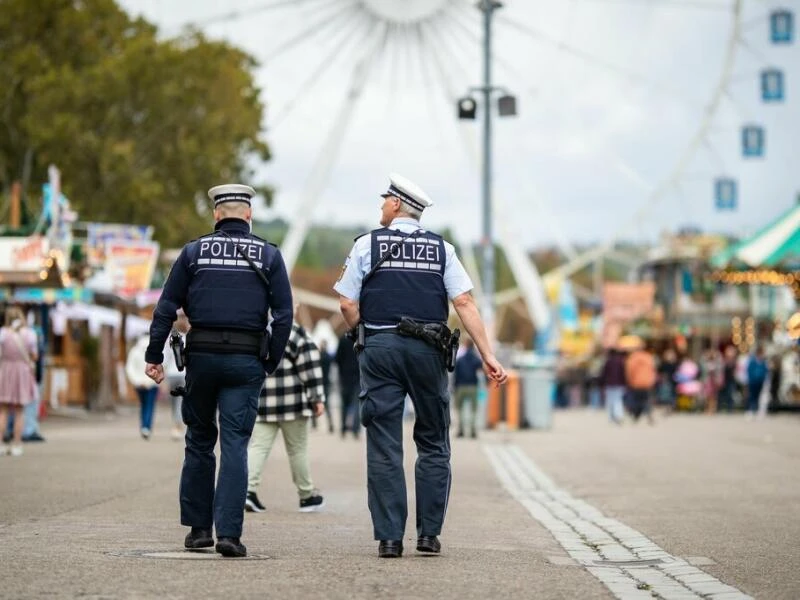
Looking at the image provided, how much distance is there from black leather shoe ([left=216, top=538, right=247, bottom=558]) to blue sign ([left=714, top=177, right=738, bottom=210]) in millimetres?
44022

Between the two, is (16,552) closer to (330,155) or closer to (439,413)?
(439,413)

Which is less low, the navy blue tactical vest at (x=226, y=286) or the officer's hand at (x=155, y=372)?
the navy blue tactical vest at (x=226, y=286)

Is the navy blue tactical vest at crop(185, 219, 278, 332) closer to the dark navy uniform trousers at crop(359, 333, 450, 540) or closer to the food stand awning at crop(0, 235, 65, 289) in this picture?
the dark navy uniform trousers at crop(359, 333, 450, 540)

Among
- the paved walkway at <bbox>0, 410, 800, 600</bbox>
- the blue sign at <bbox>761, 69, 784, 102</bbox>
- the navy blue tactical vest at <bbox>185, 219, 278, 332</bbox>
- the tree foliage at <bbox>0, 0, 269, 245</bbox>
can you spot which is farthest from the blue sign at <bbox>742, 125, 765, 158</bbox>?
the navy blue tactical vest at <bbox>185, 219, 278, 332</bbox>

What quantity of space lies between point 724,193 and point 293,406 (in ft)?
132

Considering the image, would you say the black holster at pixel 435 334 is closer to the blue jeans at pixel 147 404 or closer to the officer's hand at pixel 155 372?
the officer's hand at pixel 155 372

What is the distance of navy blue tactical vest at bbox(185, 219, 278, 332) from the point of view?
8.76 m

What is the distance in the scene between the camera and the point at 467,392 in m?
29.0

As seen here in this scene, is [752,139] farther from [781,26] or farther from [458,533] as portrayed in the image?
[458,533]

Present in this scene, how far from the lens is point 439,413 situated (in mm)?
9000

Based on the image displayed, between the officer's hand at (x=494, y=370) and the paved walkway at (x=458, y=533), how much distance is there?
911 millimetres

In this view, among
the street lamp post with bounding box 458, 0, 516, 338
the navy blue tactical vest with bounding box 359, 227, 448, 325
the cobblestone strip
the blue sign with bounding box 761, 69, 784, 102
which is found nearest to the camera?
the cobblestone strip

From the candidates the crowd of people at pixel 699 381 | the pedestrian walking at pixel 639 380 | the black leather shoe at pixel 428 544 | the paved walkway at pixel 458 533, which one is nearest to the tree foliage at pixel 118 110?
the crowd of people at pixel 699 381

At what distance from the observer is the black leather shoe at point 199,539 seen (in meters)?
8.78
